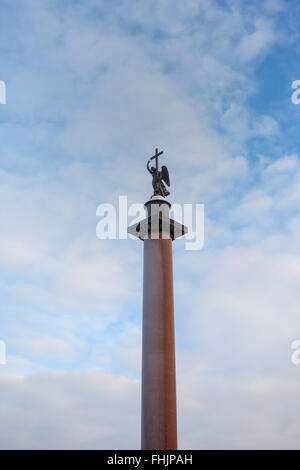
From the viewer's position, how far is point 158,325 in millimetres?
19062

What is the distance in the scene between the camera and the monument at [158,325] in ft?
57.6

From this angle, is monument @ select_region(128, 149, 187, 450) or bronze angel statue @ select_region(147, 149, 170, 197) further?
bronze angel statue @ select_region(147, 149, 170, 197)

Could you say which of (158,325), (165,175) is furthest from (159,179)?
(158,325)

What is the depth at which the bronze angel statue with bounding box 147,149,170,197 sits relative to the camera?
74.6 ft

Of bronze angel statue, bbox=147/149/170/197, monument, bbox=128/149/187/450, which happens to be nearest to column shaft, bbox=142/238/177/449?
monument, bbox=128/149/187/450

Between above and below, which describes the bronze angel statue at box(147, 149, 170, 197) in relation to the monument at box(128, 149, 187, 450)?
above

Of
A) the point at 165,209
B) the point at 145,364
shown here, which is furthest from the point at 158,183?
the point at 145,364

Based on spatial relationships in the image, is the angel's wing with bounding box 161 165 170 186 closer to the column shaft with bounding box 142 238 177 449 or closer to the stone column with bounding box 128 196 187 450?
the stone column with bounding box 128 196 187 450

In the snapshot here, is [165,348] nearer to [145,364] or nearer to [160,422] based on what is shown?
[145,364]

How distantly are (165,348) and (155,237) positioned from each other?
187 inches

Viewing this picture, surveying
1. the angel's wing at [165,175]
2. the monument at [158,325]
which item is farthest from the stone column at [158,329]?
the angel's wing at [165,175]

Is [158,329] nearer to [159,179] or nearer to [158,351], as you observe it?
[158,351]
